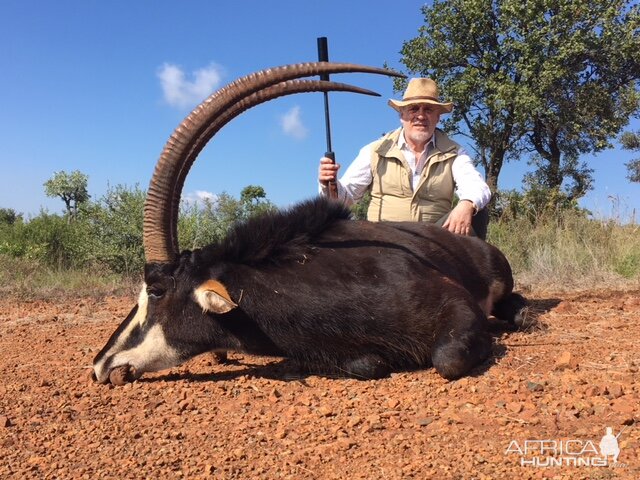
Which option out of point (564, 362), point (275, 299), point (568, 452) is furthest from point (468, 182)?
point (568, 452)

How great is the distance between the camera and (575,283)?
24.0 feet

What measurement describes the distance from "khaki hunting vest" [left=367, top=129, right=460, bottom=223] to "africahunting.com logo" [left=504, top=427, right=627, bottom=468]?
3620 millimetres

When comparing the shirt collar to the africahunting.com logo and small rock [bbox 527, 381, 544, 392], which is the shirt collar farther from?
the africahunting.com logo

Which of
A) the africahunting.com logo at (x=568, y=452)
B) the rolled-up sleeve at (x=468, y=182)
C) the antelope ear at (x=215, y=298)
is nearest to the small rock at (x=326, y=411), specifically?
the antelope ear at (x=215, y=298)

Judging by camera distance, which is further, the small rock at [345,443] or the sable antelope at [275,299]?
the sable antelope at [275,299]

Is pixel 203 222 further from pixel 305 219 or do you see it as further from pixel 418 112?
pixel 305 219

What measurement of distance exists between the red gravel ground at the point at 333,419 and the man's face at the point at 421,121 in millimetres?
2322

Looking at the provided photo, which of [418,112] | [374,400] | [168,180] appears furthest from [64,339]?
[418,112]

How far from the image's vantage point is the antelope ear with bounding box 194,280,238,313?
3.40 meters

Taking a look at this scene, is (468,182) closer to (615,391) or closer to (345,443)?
(615,391)

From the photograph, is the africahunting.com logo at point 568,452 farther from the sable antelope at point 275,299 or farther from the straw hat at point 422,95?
the straw hat at point 422,95

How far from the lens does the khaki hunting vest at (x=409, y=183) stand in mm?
5750

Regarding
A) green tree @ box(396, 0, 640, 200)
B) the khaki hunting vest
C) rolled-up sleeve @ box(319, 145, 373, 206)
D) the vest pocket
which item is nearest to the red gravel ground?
the khaki hunting vest

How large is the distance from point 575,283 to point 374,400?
5148 millimetres
